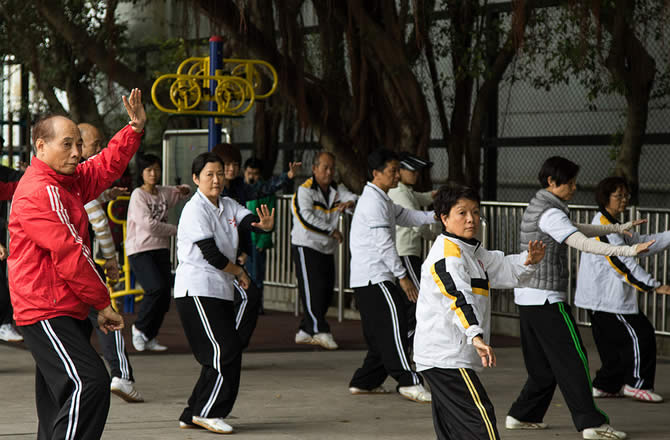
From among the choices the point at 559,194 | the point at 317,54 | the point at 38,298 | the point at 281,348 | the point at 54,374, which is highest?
the point at 317,54

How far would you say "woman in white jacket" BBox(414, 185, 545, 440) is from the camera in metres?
5.16

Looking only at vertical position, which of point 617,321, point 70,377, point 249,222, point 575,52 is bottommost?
point 617,321

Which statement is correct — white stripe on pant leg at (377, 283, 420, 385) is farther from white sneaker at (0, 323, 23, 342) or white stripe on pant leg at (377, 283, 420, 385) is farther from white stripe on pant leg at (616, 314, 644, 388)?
white sneaker at (0, 323, 23, 342)

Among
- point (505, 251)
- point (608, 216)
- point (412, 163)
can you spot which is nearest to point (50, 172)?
point (608, 216)

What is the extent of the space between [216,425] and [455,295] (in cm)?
204

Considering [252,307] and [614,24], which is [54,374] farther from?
[614,24]

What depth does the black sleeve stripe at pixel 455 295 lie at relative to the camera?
16.7 ft

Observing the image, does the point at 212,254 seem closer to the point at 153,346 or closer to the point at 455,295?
the point at 455,295

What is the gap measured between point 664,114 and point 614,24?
2221mm

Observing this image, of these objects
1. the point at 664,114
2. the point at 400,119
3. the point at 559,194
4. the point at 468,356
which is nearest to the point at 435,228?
the point at 400,119

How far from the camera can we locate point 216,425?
21.6 feet

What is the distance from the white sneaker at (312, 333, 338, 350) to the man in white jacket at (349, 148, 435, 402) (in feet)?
7.44

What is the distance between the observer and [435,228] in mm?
10945

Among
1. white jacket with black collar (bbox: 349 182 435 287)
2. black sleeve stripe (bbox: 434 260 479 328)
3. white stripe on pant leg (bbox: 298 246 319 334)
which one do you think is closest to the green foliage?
white stripe on pant leg (bbox: 298 246 319 334)
